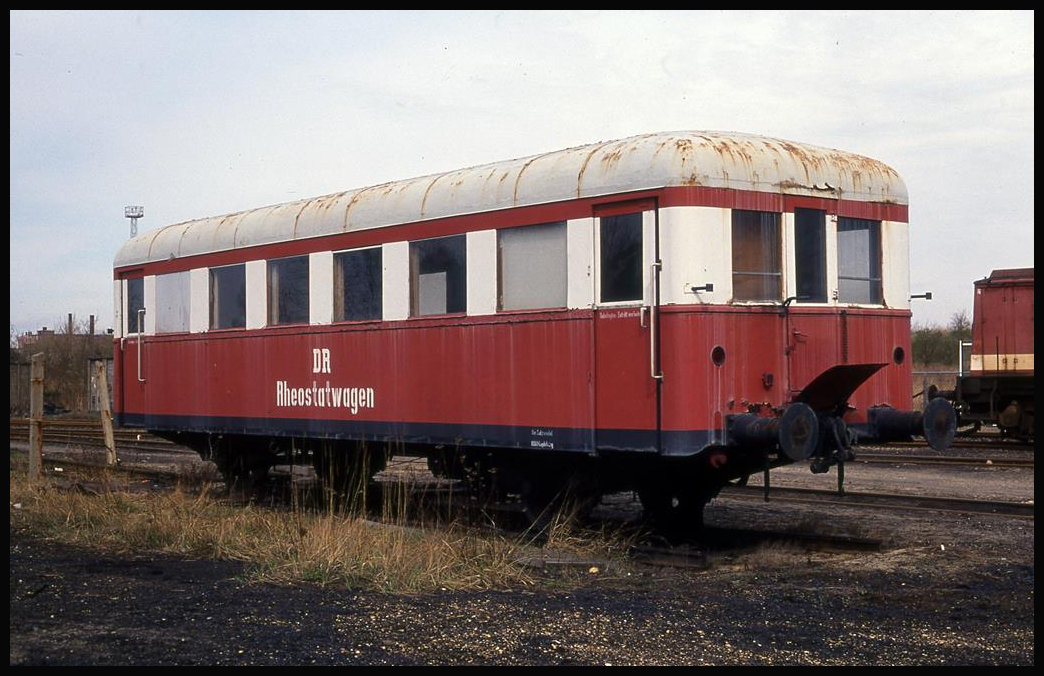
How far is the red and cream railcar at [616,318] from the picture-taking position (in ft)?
30.7

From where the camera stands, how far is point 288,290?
13.2 m

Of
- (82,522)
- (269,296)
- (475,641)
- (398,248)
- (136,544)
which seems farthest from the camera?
(269,296)

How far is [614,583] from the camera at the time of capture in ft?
27.8

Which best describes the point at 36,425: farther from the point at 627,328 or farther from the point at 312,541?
the point at 627,328

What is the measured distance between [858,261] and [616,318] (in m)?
2.20

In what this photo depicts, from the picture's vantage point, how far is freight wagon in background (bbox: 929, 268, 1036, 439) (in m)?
21.9

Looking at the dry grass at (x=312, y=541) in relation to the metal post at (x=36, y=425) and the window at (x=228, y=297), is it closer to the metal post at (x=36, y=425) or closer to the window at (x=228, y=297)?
the window at (x=228, y=297)

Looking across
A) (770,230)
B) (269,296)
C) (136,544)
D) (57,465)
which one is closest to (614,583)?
(770,230)

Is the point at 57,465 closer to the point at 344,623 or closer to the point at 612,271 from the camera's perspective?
the point at 612,271

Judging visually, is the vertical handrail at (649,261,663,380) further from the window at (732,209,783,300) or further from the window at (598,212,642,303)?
the window at (732,209,783,300)

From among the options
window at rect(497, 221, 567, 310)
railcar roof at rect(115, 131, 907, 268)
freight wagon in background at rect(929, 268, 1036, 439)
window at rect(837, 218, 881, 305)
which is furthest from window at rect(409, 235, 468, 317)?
freight wagon in background at rect(929, 268, 1036, 439)

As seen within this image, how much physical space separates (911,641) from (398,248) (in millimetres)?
6612

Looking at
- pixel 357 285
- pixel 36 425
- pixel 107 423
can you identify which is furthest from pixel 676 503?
pixel 107 423

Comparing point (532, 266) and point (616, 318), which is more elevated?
point (532, 266)
